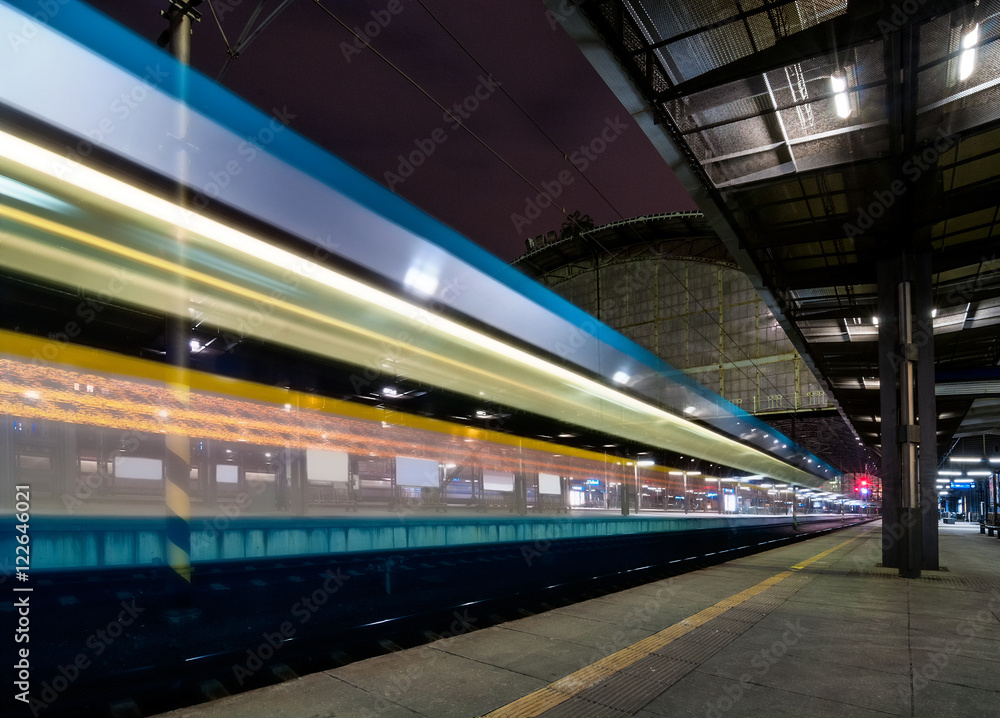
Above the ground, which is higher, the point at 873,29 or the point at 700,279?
the point at 700,279

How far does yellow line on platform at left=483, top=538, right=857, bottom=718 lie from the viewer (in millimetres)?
3486

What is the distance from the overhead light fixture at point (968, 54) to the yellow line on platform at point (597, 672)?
6.45 metres

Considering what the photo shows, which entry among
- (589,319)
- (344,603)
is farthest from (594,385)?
(344,603)

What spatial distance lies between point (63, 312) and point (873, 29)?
25.6ft

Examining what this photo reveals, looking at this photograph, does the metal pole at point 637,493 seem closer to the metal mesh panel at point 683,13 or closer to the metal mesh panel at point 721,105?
the metal mesh panel at point 721,105

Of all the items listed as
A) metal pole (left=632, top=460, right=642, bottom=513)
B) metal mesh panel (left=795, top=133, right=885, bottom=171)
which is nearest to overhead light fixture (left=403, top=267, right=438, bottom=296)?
metal mesh panel (left=795, top=133, right=885, bottom=171)

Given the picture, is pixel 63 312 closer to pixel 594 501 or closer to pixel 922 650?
pixel 922 650

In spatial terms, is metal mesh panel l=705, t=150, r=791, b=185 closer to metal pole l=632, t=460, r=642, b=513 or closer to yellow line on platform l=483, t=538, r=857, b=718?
yellow line on platform l=483, t=538, r=857, b=718

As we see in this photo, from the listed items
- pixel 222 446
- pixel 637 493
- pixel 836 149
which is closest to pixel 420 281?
pixel 222 446

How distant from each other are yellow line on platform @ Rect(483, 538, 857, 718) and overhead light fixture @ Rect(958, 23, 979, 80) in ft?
21.2

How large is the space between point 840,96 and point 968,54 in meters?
1.23

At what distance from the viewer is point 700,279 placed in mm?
42031

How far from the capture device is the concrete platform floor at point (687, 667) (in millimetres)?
3512

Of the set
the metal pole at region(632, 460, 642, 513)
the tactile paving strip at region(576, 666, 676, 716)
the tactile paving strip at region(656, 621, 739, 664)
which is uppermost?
the tactile paving strip at region(576, 666, 676, 716)
